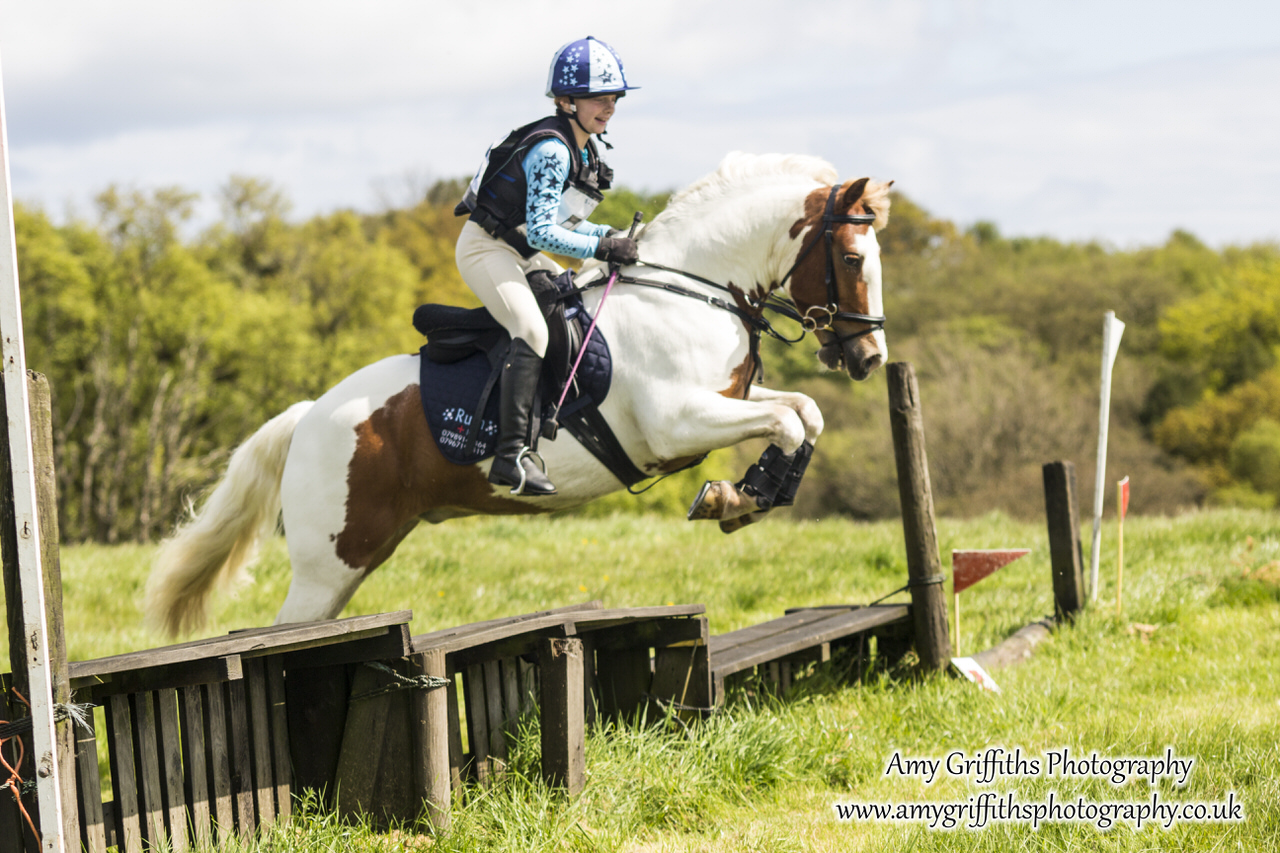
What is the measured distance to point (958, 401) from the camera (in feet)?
98.1

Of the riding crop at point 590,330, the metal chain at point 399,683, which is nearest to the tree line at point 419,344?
the riding crop at point 590,330

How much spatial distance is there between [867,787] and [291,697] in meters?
2.24

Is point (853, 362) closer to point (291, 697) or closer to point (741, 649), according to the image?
point (741, 649)

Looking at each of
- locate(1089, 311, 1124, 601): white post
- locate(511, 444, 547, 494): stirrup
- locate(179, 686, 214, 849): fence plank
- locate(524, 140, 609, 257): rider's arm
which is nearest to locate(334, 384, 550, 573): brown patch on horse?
locate(511, 444, 547, 494): stirrup

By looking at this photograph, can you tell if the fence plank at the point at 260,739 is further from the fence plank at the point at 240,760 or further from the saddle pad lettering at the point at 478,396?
the saddle pad lettering at the point at 478,396

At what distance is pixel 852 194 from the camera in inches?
177

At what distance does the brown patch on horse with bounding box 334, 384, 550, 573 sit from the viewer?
4.56 metres

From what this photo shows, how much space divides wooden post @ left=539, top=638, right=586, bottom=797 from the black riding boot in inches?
23.8

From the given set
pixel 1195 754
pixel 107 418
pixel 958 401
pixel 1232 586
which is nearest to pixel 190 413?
pixel 107 418

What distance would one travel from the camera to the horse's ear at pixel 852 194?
448 cm

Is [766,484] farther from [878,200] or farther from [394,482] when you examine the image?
[394,482]

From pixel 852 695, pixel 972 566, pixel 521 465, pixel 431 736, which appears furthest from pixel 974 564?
pixel 431 736

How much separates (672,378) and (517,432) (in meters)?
0.64

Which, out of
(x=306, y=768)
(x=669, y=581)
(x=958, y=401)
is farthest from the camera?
(x=958, y=401)
